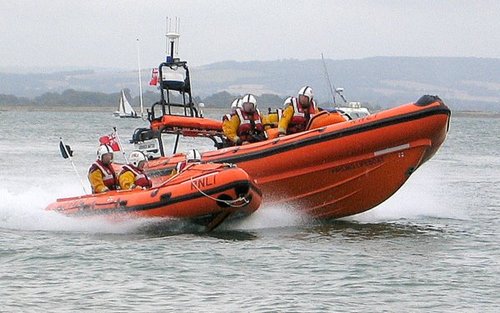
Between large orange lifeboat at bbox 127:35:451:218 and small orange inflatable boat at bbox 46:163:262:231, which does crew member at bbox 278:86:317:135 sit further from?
small orange inflatable boat at bbox 46:163:262:231

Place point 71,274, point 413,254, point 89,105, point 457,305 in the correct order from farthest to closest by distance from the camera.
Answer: point 89,105
point 413,254
point 71,274
point 457,305

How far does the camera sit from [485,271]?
37.0ft

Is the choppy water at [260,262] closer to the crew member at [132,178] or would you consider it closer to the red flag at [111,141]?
the crew member at [132,178]

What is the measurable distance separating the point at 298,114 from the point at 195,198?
2272mm

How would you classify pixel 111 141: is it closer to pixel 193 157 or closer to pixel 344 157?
pixel 193 157

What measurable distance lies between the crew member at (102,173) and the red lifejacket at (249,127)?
6.07 feet

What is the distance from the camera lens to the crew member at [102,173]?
1416 cm

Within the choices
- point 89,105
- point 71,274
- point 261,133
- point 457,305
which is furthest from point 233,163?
point 89,105

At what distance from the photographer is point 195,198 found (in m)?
13.2

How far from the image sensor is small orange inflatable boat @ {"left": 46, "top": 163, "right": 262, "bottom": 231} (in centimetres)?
1310

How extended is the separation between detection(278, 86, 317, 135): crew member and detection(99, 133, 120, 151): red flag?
2.33 meters

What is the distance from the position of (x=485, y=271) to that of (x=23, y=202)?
24.2 ft

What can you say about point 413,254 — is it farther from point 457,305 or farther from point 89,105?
point 89,105

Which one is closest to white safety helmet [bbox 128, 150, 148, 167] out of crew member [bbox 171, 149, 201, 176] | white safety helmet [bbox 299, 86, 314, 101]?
crew member [bbox 171, 149, 201, 176]
